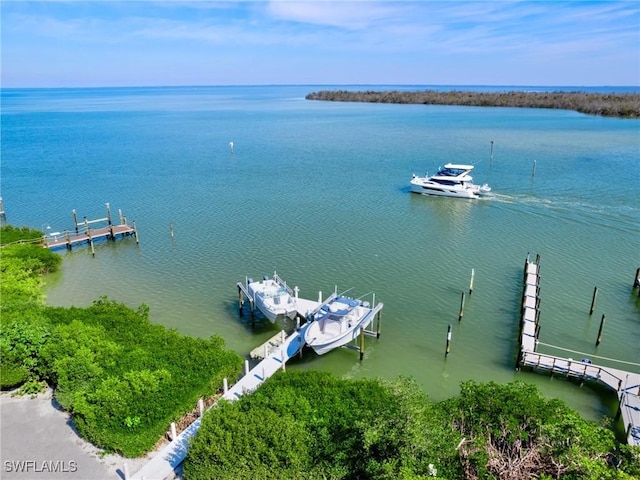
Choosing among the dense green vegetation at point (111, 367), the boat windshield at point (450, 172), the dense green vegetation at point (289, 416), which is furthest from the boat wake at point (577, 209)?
the dense green vegetation at point (111, 367)

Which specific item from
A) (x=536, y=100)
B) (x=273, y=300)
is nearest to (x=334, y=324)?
(x=273, y=300)

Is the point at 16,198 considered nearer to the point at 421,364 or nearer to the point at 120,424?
the point at 120,424

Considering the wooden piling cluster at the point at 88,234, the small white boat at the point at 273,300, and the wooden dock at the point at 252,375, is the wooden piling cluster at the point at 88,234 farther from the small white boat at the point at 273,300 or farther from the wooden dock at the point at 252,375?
the wooden dock at the point at 252,375

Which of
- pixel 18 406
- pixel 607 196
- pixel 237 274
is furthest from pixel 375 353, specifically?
pixel 607 196

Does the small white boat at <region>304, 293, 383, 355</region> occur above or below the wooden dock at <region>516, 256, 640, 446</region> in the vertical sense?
above

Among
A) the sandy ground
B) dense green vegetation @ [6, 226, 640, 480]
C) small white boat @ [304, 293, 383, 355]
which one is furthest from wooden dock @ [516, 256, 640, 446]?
the sandy ground

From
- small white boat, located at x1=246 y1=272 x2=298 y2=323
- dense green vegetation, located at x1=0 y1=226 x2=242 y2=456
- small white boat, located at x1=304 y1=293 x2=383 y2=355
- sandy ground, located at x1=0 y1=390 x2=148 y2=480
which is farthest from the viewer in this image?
small white boat, located at x1=246 y1=272 x2=298 y2=323

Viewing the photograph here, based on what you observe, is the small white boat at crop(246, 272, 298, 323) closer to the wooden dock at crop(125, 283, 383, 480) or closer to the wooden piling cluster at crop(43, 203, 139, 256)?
the wooden dock at crop(125, 283, 383, 480)
